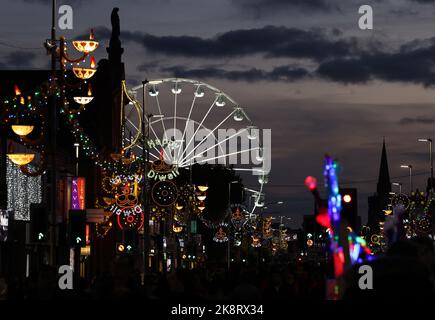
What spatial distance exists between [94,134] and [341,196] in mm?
62521

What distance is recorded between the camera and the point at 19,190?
4716cm

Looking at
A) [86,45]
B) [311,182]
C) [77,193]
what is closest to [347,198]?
[311,182]

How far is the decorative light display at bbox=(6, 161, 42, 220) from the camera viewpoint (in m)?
45.2

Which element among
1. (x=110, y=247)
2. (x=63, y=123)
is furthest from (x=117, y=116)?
(x=63, y=123)

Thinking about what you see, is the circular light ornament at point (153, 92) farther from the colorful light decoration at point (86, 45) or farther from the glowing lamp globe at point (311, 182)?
the glowing lamp globe at point (311, 182)

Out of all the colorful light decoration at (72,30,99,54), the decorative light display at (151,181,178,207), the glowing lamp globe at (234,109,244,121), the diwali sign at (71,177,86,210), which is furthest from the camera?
the glowing lamp globe at (234,109,244,121)

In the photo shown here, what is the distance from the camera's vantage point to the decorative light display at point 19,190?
4516 cm

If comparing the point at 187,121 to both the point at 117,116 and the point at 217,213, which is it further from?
the point at 217,213

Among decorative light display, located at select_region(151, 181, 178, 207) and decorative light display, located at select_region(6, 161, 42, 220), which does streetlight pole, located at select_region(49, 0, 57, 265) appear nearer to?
decorative light display, located at select_region(6, 161, 42, 220)

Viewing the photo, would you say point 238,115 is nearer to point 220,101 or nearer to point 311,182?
point 220,101

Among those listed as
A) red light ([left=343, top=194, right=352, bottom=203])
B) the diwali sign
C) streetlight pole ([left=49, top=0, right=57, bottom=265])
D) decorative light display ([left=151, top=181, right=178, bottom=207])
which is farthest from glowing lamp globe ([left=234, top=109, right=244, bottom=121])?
red light ([left=343, top=194, right=352, bottom=203])

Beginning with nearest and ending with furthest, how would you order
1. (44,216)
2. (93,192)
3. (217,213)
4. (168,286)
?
1. (168,286)
2. (44,216)
3. (93,192)
4. (217,213)

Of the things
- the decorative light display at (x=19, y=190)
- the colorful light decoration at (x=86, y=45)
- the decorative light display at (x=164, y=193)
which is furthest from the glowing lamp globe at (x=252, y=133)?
the colorful light decoration at (x=86, y=45)

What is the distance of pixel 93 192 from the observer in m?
74.1
